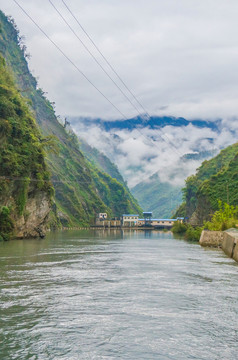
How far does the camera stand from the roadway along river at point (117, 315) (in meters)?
9.87

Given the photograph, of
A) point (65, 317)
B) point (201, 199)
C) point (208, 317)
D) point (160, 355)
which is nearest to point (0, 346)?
point (65, 317)

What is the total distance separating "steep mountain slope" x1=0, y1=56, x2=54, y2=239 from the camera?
52.5 meters

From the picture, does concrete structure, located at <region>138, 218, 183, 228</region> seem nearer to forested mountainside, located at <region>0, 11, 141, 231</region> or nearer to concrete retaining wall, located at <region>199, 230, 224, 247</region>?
forested mountainside, located at <region>0, 11, 141, 231</region>

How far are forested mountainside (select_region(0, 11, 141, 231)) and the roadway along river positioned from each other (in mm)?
111681

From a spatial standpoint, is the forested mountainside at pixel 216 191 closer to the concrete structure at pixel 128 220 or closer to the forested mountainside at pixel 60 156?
the forested mountainside at pixel 60 156

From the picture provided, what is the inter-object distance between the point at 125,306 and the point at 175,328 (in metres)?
2.89

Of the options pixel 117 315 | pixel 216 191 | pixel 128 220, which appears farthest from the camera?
pixel 128 220

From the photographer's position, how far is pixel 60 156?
15888cm

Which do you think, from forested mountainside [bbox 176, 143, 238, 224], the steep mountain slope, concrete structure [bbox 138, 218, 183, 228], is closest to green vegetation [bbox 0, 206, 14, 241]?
the steep mountain slope

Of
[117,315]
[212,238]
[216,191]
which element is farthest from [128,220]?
[117,315]

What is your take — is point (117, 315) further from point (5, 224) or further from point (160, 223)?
point (160, 223)

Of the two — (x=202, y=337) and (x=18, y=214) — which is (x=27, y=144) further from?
(x=202, y=337)

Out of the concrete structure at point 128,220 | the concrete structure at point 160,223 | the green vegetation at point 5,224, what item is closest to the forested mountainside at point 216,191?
the green vegetation at point 5,224

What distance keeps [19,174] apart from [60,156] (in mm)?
104692
